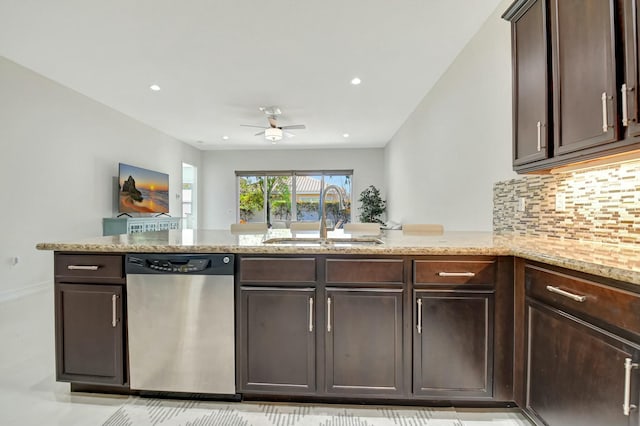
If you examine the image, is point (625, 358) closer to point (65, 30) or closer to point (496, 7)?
point (496, 7)

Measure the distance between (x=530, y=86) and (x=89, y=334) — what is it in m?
2.76

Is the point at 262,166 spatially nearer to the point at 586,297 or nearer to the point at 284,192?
the point at 284,192

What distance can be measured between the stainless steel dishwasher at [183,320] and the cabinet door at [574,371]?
1460mm

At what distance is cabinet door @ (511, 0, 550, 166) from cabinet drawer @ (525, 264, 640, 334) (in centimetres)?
66

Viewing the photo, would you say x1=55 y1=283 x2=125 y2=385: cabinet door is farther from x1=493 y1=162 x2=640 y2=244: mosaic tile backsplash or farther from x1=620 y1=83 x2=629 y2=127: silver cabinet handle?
x1=493 y1=162 x2=640 y2=244: mosaic tile backsplash

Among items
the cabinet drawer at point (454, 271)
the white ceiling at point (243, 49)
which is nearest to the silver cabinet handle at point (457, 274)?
the cabinet drawer at point (454, 271)

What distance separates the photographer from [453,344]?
162cm

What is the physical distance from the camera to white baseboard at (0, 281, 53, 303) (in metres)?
3.51

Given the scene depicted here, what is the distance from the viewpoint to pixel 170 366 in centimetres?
171

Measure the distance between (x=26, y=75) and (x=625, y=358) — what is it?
5602 mm

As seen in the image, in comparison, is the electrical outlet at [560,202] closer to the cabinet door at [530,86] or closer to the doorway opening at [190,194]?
the cabinet door at [530,86]

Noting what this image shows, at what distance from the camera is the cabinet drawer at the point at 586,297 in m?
0.98

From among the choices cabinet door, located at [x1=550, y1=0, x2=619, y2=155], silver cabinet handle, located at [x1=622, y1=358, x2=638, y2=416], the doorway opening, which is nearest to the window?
the doorway opening

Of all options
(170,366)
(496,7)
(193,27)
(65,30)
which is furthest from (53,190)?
(496,7)
